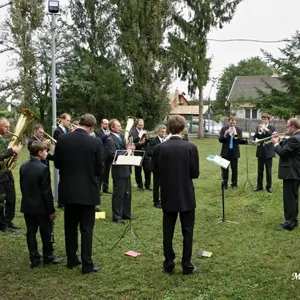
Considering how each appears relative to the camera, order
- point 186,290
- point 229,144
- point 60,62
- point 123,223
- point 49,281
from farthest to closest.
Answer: point 60,62, point 229,144, point 123,223, point 49,281, point 186,290

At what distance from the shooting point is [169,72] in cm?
2806

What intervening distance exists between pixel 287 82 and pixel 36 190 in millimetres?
25434

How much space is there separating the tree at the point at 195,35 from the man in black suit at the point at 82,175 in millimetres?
26093

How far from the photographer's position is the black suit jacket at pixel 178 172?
504 cm

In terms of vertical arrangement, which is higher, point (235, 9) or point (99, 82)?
point (235, 9)

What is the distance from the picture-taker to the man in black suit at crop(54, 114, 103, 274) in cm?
508

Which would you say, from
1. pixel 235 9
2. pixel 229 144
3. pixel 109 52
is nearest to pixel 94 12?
pixel 109 52

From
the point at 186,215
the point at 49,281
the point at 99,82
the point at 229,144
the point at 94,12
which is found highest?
the point at 94,12

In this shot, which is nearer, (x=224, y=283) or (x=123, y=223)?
(x=224, y=283)

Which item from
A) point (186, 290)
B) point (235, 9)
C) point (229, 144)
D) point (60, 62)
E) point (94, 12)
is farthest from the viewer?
point (235, 9)

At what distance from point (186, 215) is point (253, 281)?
3.76 ft

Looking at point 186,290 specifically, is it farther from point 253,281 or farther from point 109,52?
point 109,52

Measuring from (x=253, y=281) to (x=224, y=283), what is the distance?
367mm

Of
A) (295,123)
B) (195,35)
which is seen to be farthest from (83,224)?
(195,35)
